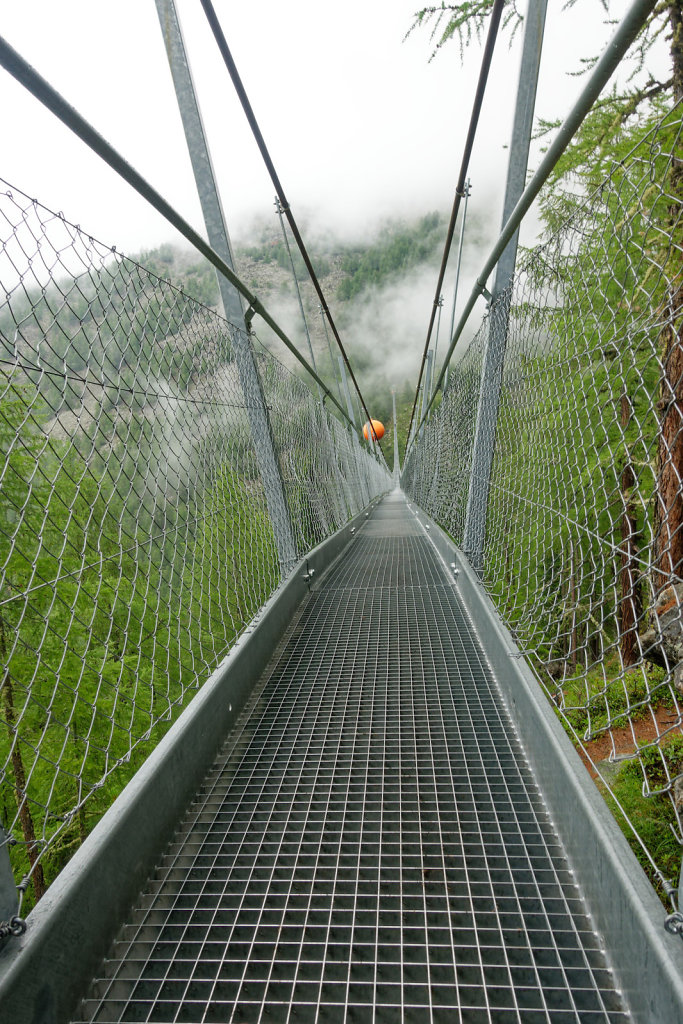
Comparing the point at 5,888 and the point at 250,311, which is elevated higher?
the point at 250,311

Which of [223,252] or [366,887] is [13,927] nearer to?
[366,887]

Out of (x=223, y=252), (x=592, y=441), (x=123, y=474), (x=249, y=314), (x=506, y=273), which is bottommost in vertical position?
(x=592, y=441)

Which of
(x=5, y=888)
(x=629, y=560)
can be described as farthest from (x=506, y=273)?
(x=5, y=888)

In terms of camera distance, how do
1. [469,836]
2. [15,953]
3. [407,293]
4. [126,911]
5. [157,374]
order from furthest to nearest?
[407,293], [157,374], [469,836], [126,911], [15,953]

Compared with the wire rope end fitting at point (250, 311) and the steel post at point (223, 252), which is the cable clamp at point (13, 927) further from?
the wire rope end fitting at point (250, 311)

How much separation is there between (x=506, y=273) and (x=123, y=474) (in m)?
1.84

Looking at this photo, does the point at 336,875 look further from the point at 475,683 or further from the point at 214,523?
the point at 214,523

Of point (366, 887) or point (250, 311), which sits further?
point (250, 311)

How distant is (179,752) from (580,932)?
0.98m

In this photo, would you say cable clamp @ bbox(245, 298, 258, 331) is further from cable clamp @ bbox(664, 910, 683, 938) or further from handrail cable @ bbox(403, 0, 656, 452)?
cable clamp @ bbox(664, 910, 683, 938)

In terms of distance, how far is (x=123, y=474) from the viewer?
5.48ft

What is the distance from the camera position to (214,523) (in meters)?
2.44

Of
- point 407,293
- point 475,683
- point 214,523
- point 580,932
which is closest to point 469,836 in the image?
point 580,932

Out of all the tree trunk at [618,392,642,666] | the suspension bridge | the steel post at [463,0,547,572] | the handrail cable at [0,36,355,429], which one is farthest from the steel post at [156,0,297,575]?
the tree trunk at [618,392,642,666]
